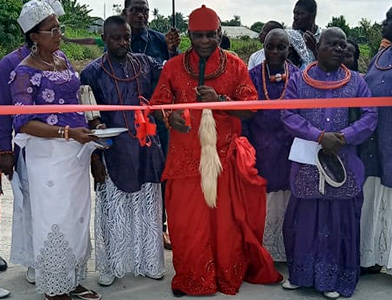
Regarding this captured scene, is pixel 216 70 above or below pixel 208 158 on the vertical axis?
above

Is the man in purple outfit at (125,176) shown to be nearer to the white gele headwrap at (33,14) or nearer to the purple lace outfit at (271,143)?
the white gele headwrap at (33,14)

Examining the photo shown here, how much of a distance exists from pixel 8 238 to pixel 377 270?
132 inches

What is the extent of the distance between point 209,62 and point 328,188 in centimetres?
117

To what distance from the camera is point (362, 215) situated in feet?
14.3

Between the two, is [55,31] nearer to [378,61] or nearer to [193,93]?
[193,93]

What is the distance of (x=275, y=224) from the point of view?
4562 mm

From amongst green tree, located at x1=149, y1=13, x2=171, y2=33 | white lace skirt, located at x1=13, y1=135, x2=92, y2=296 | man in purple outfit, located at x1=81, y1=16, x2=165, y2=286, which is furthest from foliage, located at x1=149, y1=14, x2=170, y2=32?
white lace skirt, located at x1=13, y1=135, x2=92, y2=296

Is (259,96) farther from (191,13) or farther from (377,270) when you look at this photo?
(377,270)

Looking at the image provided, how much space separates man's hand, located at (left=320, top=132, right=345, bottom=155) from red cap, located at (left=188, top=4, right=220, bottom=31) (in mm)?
1034

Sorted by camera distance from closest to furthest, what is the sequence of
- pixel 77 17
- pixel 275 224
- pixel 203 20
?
1. pixel 203 20
2. pixel 275 224
3. pixel 77 17

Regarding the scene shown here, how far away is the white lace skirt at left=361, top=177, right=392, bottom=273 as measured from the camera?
13.7 ft

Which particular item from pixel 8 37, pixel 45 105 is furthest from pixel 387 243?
pixel 8 37

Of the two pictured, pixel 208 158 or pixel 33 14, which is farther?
pixel 208 158

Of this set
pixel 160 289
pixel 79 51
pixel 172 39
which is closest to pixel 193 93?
pixel 172 39
